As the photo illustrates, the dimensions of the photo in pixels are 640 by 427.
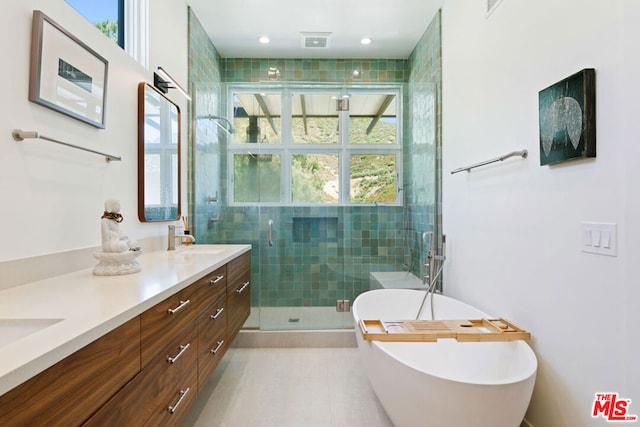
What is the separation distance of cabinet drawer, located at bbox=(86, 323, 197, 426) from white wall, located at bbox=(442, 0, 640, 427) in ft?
5.52

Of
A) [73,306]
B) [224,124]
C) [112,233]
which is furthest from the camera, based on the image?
[224,124]

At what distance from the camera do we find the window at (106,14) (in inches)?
63.9

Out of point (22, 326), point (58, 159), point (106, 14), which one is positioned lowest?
point (22, 326)

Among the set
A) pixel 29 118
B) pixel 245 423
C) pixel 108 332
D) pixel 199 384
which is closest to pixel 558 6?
pixel 108 332

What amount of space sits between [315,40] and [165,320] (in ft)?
10.2

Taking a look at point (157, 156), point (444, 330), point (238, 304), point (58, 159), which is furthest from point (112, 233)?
point (444, 330)

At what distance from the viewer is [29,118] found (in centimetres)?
124

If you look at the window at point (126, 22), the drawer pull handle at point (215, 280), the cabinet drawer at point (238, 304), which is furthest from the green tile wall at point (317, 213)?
the drawer pull handle at point (215, 280)

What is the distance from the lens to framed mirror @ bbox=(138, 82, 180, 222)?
6.63 ft

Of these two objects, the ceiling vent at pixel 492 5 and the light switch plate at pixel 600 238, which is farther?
the ceiling vent at pixel 492 5

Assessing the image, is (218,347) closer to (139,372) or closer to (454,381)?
(139,372)

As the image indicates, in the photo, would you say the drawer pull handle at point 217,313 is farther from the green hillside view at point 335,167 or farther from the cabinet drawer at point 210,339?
the green hillside view at point 335,167

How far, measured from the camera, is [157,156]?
2.22 meters

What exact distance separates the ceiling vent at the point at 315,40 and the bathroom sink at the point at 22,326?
3.20 m
